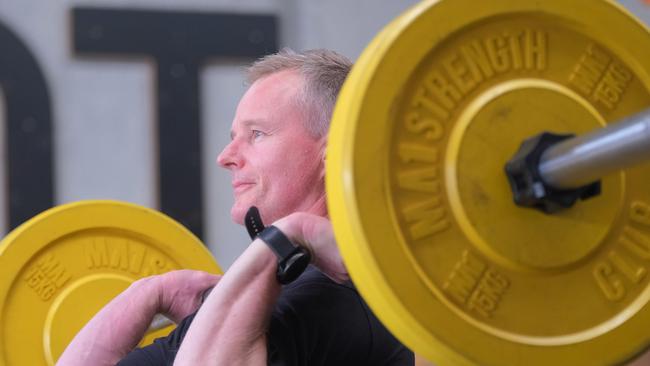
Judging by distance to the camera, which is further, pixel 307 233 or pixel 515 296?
pixel 307 233

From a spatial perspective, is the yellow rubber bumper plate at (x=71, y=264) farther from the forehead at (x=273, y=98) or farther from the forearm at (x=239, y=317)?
the forearm at (x=239, y=317)

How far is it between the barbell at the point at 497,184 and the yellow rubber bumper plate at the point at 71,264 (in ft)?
3.46

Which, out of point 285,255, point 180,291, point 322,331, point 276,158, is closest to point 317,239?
point 285,255

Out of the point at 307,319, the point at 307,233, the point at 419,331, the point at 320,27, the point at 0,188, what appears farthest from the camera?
the point at 320,27

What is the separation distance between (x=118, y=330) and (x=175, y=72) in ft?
7.88

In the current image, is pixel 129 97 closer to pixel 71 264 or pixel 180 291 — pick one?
pixel 71 264

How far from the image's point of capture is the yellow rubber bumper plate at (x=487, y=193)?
0.85 metres

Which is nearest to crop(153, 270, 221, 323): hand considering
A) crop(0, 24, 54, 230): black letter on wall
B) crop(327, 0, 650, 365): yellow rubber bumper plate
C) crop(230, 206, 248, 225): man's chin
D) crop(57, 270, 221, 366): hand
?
crop(57, 270, 221, 366): hand

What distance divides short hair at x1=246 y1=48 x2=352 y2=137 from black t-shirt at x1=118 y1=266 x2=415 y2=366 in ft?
0.75

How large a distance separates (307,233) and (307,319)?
0.15m

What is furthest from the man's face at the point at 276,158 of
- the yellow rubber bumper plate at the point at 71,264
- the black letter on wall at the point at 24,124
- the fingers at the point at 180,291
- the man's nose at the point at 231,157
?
the black letter on wall at the point at 24,124

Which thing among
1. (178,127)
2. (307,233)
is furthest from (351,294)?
(178,127)

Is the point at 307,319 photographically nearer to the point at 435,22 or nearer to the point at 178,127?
the point at 435,22

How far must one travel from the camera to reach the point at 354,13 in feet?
13.1
